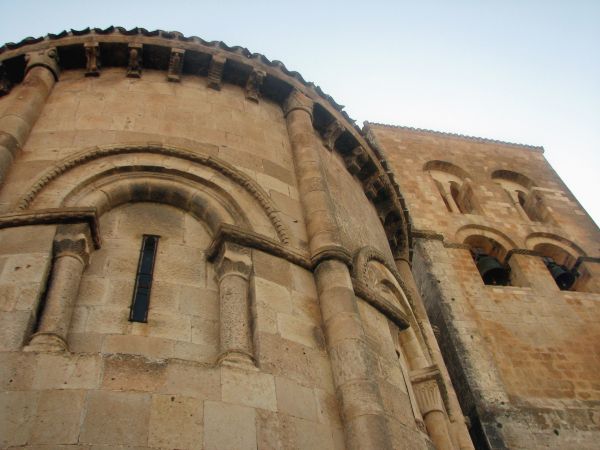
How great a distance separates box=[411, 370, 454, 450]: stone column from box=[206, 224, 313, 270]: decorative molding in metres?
2.56

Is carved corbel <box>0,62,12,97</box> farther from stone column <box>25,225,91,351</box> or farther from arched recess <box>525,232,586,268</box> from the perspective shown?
arched recess <box>525,232,586,268</box>

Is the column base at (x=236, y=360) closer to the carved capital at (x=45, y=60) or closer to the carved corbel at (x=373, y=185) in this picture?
the carved capital at (x=45, y=60)

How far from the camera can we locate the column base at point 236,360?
5.38 meters

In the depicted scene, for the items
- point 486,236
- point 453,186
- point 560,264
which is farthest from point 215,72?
point 453,186

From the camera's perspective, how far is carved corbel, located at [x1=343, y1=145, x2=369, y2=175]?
1130 centimetres

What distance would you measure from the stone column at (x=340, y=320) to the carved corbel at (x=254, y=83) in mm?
1528

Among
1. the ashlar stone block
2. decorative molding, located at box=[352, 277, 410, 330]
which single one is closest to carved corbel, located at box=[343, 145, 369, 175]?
decorative molding, located at box=[352, 277, 410, 330]

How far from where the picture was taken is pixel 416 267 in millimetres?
18266

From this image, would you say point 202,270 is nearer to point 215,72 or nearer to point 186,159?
point 186,159

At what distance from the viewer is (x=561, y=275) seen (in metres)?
20.2

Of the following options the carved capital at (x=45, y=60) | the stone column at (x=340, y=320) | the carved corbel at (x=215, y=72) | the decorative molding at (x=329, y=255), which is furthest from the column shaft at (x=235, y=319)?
the carved capital at (x=45, y=60)

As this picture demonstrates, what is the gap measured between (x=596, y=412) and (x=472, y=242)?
8.14 m

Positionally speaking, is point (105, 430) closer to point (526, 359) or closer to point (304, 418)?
point (304, 418)

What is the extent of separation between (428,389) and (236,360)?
371 cm
